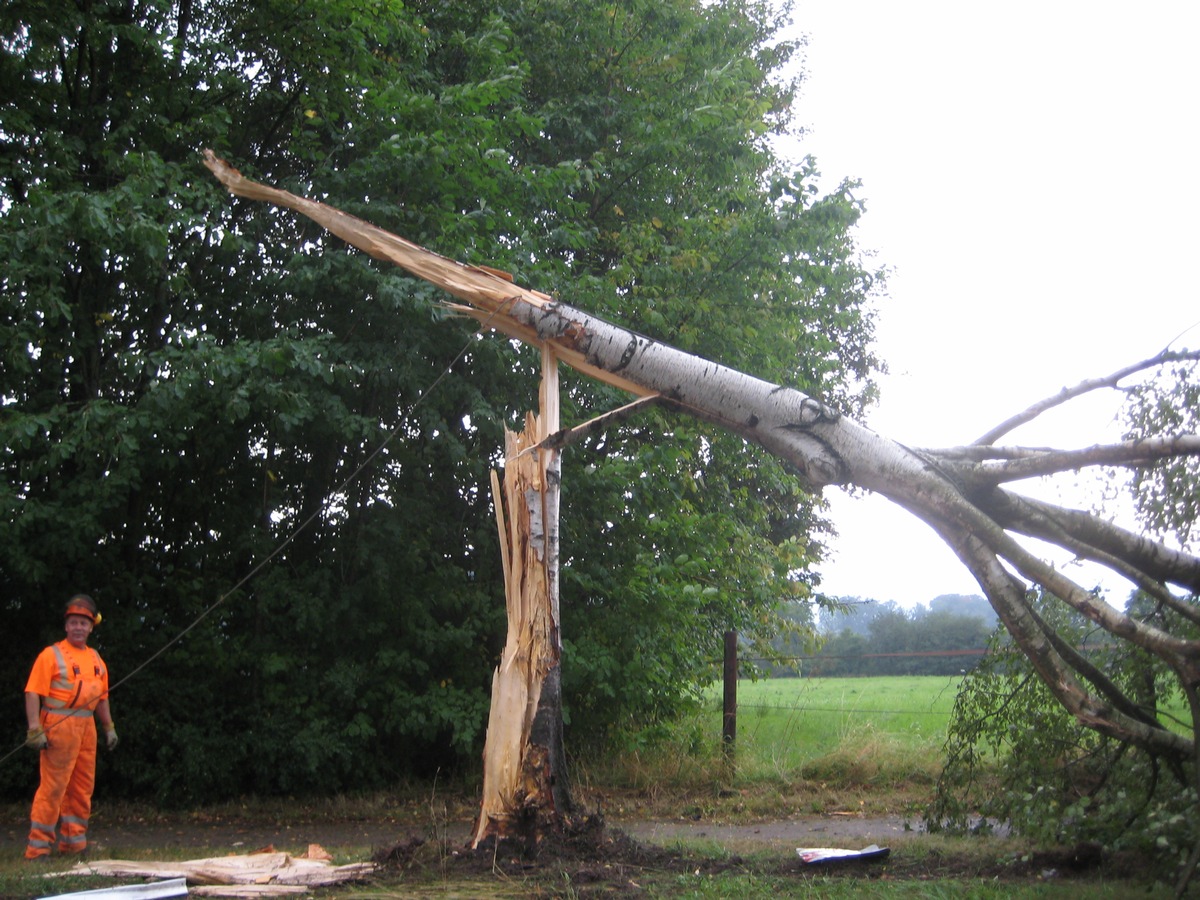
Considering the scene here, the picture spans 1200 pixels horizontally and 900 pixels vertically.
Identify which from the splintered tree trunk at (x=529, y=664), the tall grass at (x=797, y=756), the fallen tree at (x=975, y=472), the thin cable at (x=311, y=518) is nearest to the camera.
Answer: the fallen tree at (x=975, y=472)

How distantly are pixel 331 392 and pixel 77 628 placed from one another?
2.83 meters

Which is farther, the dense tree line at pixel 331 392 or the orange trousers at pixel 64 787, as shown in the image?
the dense tree line at pixel 331 392

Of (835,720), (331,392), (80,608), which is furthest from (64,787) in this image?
(835,720)

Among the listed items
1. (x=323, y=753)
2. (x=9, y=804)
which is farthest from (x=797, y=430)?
(x=9, y=804)

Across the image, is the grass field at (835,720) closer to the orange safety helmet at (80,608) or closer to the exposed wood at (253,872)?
the exposed wood at (253,872)

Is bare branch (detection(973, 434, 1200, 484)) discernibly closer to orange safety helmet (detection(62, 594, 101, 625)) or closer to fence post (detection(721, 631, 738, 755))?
fence post (detection(721, 631, 738, 755))

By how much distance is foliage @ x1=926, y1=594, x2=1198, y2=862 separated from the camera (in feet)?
17.2

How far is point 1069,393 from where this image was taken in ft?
17.7

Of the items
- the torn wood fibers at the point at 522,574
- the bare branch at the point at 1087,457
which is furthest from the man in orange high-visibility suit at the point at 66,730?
the bare branch at the point at 1087,457

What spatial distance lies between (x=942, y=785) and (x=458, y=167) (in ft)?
20.2

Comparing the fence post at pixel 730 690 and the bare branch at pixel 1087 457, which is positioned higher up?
the bare branch at pixel 1087 457

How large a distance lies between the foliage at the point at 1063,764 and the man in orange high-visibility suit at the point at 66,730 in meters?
5.54

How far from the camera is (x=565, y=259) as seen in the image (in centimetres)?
1096

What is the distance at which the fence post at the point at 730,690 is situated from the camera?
387 inches
